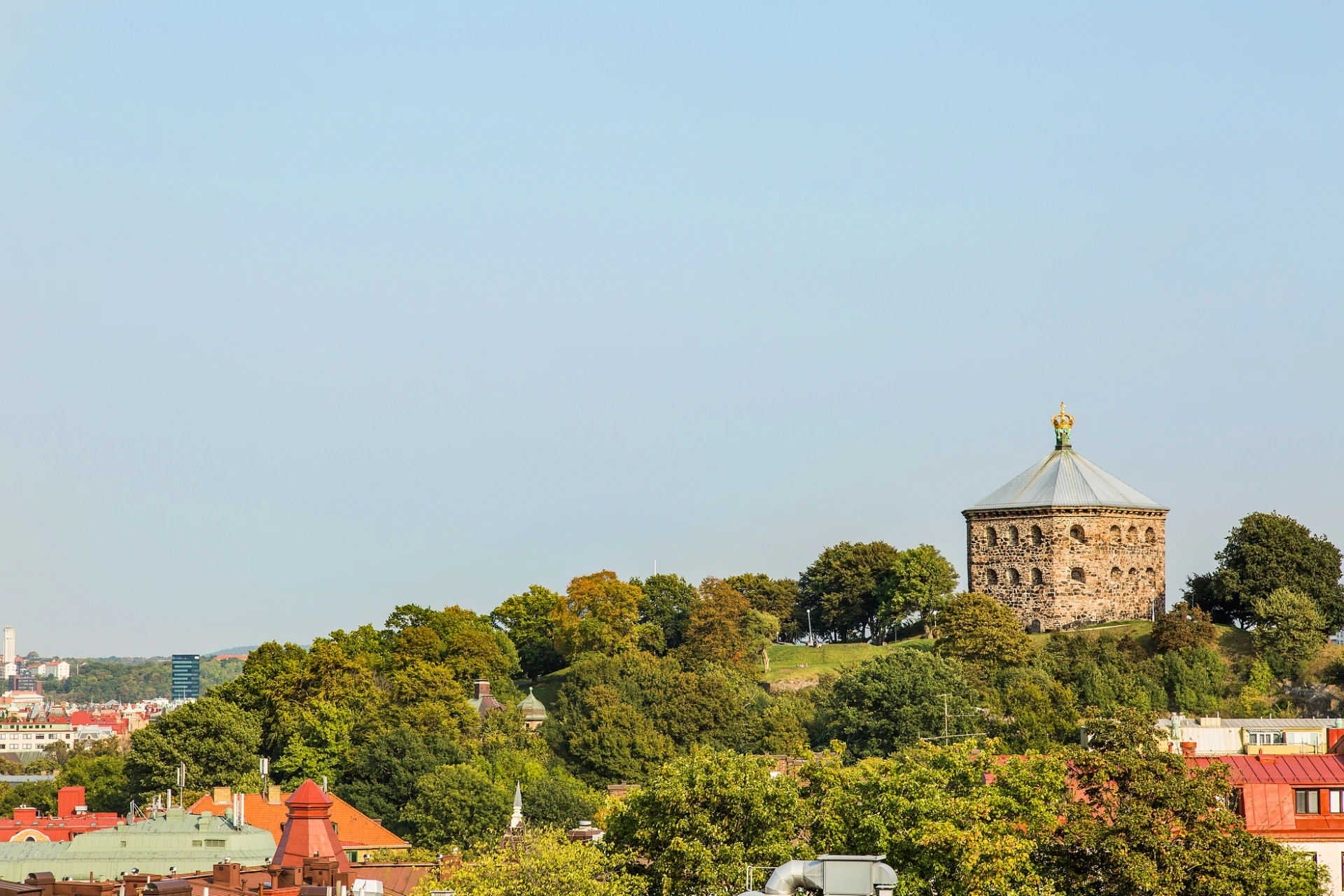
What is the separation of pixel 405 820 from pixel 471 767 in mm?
3567

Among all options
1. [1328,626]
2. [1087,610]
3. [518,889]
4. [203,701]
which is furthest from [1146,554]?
[518,889]

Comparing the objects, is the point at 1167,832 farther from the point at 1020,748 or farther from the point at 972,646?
the point at 972,646

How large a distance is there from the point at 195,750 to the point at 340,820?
11.3 meters

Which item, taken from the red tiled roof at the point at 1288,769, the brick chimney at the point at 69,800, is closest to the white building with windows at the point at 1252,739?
the red tiled roof at the point at 1288,769

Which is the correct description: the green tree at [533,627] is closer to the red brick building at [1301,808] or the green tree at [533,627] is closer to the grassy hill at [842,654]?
the grassy hill at [842,654]

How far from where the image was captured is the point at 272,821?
5894 cm

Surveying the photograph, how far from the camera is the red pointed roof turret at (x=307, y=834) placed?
42750mm

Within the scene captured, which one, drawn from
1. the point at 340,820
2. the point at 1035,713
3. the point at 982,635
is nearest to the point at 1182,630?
the point at 982,635

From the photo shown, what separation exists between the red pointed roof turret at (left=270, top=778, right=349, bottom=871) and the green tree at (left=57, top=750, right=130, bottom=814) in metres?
31.0

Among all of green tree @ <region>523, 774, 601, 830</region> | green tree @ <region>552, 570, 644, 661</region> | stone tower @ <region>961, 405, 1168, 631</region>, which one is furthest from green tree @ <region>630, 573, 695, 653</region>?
green tree @ <region>523, 774, 601, 830</region>

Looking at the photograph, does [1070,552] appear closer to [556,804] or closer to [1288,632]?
[1288,632]

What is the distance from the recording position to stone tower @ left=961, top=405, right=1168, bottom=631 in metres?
85.7

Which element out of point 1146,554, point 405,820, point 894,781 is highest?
point 1146,554

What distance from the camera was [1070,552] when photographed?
86.2 meters
